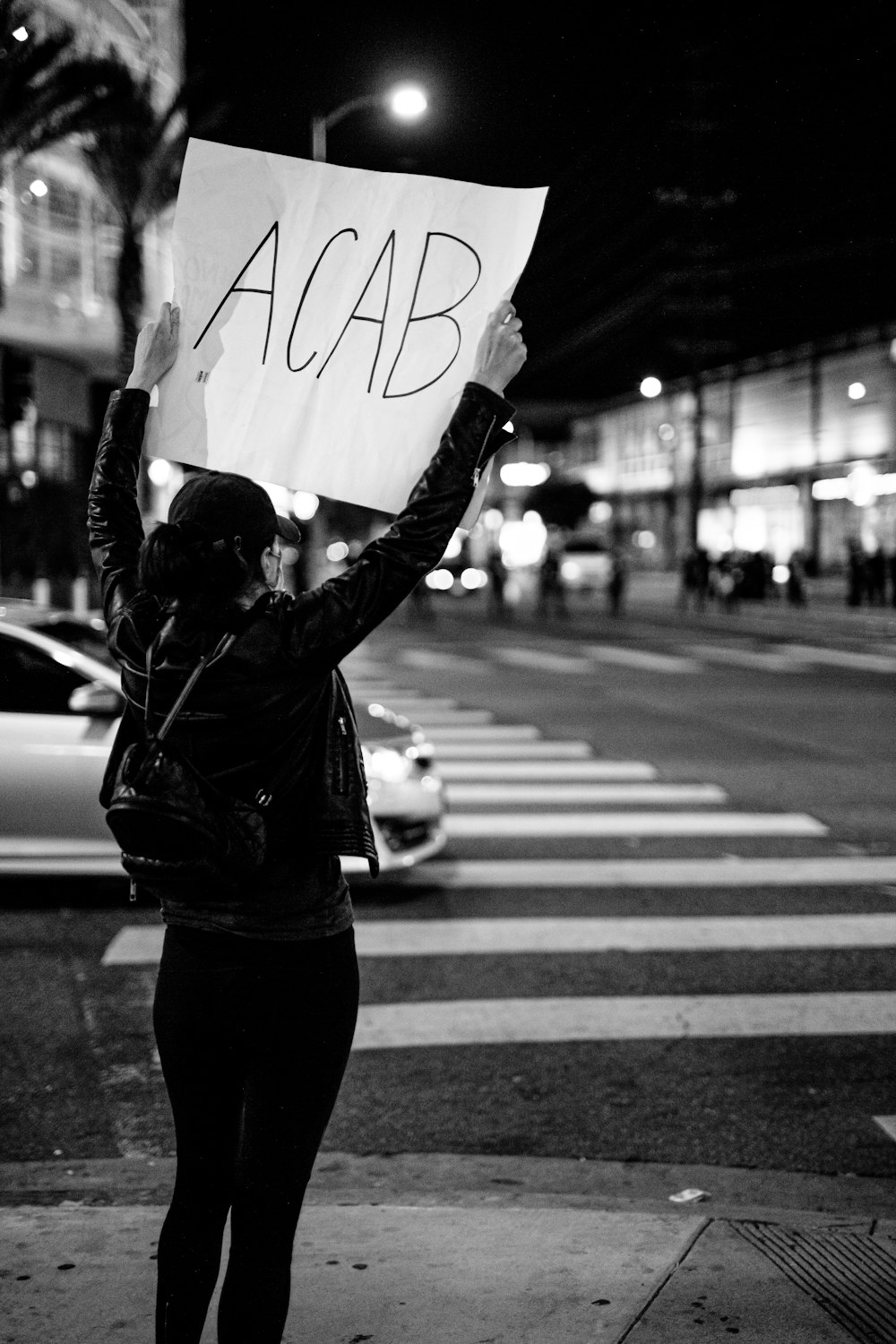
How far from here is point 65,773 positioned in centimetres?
793

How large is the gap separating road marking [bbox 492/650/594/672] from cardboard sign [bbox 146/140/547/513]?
64.7 feet

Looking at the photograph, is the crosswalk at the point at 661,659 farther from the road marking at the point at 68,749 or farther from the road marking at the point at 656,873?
the road marking at the point at 68,749

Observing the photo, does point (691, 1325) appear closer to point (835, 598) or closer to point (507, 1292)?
point (507, 1292)

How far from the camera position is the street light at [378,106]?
16.0 m

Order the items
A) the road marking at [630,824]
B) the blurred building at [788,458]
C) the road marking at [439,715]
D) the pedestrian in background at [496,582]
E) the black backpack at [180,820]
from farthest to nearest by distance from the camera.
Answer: the blurred building at [788,458]
the pedestrian in background at [496,582]
the road marking at [439,715]
the road marking at [630,824]
the black backpack at [180,820]

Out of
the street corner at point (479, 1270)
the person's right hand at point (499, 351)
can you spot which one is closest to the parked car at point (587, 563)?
the street corner at point (479, 1270)

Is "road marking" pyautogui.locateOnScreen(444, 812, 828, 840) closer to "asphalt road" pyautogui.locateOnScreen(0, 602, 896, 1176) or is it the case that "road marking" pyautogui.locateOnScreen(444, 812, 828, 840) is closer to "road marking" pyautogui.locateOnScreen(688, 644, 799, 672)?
"asphalt road" pyautogui.locateOnScreen(0, 602, 896, 1176)

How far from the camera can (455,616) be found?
4144cm

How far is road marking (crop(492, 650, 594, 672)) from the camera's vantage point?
23041 mm

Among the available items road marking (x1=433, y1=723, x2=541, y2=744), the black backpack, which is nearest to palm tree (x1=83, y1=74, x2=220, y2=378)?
road marking (x1=433, y1=723, x2=541, y2=744)

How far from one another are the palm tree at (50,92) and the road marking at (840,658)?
13.8 m

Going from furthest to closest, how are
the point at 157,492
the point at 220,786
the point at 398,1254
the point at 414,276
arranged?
1. the point at 157,492
2. the point at 398,1254
3. the point at 414,276
4. the point at 220,786

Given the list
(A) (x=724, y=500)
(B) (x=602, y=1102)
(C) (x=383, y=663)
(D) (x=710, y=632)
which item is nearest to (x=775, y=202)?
(A) (x=724, y=500)

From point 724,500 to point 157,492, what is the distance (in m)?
21.3
